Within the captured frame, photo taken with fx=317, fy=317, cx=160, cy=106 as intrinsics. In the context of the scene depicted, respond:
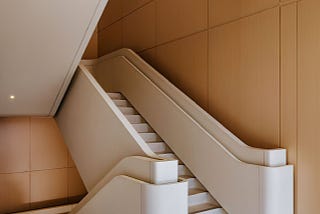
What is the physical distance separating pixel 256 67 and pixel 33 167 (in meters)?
4.33

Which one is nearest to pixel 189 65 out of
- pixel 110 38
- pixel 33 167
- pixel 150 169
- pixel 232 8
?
pixel 232 8

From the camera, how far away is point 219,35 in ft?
11.0

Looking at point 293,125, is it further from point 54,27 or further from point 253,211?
point 54,27

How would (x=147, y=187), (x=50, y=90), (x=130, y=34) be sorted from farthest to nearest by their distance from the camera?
(x=130, y=34) < (x=50, y=90) < (x=147, y=187)

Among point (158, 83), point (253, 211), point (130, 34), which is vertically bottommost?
point (253, 211)

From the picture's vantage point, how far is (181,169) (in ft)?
11.1

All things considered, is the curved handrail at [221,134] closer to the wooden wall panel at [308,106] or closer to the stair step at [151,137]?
the wooden wall panel at [308,106]

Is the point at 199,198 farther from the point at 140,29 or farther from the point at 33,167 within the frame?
the point at 33,167

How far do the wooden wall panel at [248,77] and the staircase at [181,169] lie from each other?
2.13 feet

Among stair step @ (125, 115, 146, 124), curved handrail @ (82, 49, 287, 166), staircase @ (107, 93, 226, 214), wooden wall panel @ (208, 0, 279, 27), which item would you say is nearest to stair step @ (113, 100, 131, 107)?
staircase @ (107, 93, 226, 214)

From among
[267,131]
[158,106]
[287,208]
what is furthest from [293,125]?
[158,106]

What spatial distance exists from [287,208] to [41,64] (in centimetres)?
273

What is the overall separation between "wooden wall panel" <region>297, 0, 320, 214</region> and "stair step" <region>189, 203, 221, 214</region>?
684 millimetres

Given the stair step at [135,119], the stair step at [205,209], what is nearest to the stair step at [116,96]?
the stair step at [135,119]
